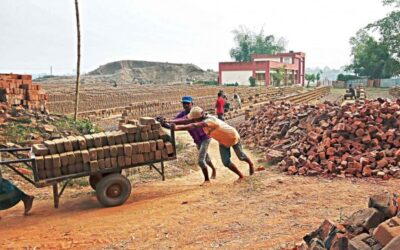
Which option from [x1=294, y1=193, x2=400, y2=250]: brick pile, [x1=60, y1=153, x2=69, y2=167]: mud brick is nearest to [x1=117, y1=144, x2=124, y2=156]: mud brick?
[x1=60, y1=153, x2=69, y2=167]: mud brick

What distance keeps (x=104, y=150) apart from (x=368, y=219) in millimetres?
3787

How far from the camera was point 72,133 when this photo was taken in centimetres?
1081

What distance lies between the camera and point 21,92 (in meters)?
11.2

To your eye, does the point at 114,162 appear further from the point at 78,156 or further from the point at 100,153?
the point at 78,156

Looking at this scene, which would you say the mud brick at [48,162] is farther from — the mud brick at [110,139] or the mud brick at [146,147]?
the mud brick at [146,147]

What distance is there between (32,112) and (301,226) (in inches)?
367

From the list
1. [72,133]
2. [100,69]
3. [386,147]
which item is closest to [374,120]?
[386,147]

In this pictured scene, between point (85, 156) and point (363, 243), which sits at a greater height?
point (85, 156)

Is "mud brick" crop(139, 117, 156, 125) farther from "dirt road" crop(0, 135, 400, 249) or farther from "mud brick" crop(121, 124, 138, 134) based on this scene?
"dirt road" crop(0, 135, 400, 249)

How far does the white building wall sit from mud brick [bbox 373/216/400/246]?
158ft

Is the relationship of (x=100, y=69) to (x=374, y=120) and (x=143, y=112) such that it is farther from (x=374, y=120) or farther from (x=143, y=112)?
(x=374, y=120)

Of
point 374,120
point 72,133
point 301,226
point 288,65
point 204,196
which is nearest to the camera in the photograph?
→ point 301,226

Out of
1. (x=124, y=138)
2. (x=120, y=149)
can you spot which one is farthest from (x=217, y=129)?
(x=120, y=149)

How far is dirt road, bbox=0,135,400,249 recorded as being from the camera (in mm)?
4281
